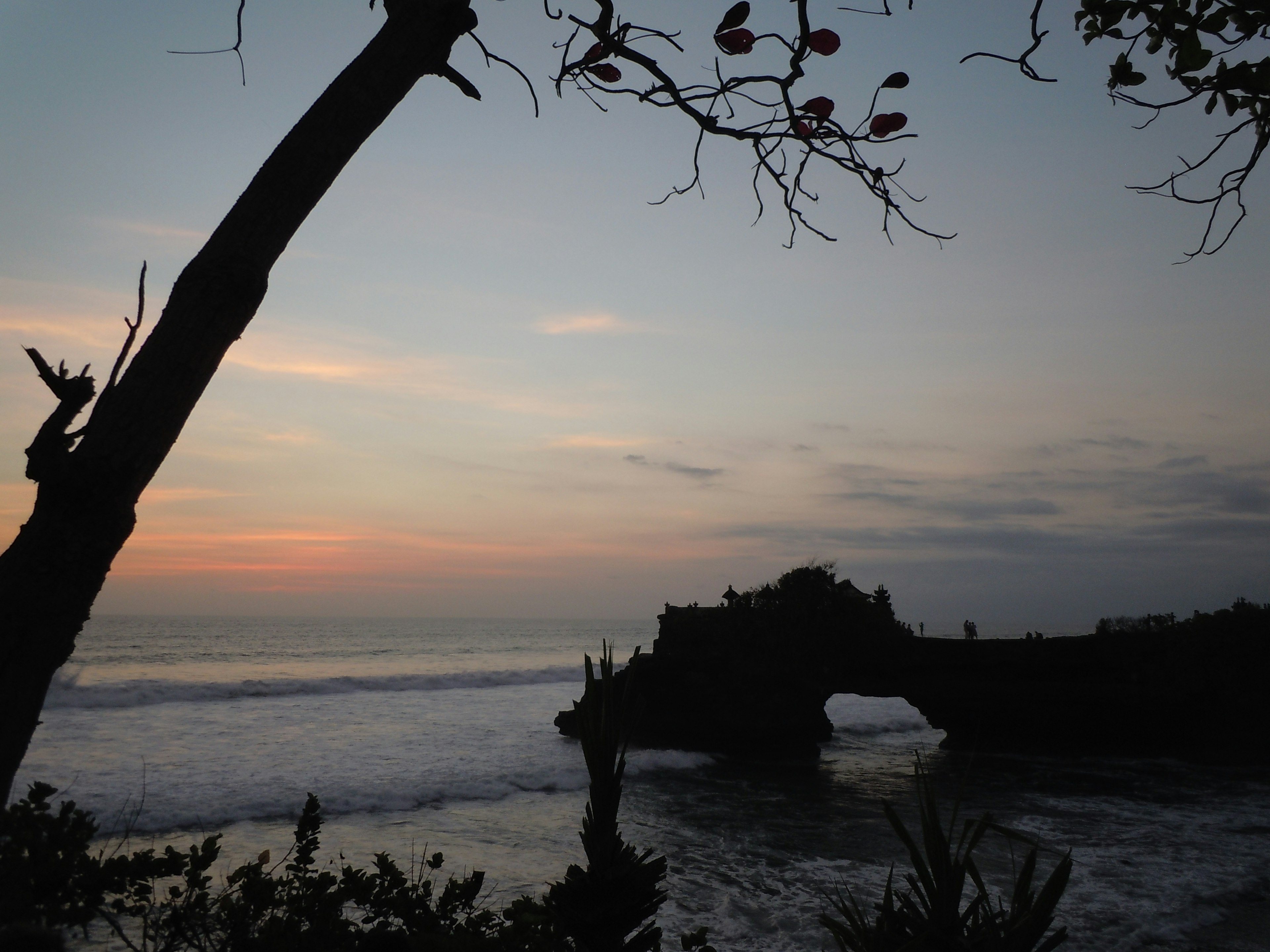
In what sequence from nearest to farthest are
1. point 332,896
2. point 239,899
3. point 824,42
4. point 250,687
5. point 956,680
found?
1. point 824,42
2. point 332,896
3. point 239,899
4. point 956,680
5. point 250,687

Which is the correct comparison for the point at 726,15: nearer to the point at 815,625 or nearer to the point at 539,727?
the point at 815,625

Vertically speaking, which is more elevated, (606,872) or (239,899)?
(606,872)

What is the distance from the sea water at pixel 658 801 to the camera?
1073 centimetres

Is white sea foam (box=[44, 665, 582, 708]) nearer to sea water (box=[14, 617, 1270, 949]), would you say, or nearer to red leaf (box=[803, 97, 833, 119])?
sea water (box=[14, 617, 1270, 949])

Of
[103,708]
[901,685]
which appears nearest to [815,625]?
[901,685]

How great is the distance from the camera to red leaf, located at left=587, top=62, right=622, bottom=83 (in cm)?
310

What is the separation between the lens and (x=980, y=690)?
24.5m

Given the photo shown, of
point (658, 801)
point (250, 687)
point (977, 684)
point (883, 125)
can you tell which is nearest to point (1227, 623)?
point (977, 684)

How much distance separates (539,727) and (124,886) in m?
26.7

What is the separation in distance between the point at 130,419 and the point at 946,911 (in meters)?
2.10

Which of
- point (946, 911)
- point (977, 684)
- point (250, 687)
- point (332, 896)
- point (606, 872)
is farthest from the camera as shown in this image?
point (250, 687)

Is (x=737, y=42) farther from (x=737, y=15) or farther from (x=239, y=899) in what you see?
(x=239, y=899)

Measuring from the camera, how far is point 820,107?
2.87m

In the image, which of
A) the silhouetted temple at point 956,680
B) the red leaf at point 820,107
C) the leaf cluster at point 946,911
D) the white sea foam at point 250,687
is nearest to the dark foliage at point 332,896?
the leaf cluster at point 946,911
